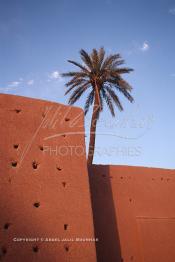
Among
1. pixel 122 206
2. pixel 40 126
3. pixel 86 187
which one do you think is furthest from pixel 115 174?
pixel 40 126

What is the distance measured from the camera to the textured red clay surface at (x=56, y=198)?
554cm

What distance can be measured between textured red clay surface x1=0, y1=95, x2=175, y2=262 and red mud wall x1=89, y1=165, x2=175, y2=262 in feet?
0.09

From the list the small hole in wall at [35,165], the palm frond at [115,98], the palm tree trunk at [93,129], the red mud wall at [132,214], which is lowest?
the red mud wall at [132,214]

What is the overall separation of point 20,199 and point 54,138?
1706 millimetres

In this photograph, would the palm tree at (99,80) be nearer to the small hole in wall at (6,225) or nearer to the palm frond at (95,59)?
the palm frond at (95,59)

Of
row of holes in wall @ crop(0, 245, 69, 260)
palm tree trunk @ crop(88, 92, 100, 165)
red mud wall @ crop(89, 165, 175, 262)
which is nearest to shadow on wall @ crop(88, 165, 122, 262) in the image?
red mud wall @ crop(89, 165, 175, 262)

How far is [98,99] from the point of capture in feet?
47.1

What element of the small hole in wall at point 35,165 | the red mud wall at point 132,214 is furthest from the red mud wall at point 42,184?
the red mud wall at point 132,214

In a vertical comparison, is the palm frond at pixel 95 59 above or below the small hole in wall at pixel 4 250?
above

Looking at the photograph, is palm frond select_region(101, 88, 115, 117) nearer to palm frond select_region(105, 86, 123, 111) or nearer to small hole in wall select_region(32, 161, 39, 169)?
palm frond select_region(105, 86, 123, 111)

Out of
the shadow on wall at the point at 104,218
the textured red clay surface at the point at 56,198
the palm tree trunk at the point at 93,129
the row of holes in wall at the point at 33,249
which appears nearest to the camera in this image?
the row of holes in wall at the point at 33,249

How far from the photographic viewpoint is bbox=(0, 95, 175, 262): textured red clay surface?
18.2 ft

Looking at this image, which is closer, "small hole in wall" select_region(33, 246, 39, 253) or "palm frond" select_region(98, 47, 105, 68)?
"small hole in wall" select_region(33, 246, 39, 253)

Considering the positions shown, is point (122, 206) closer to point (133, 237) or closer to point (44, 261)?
point (133, 237)
